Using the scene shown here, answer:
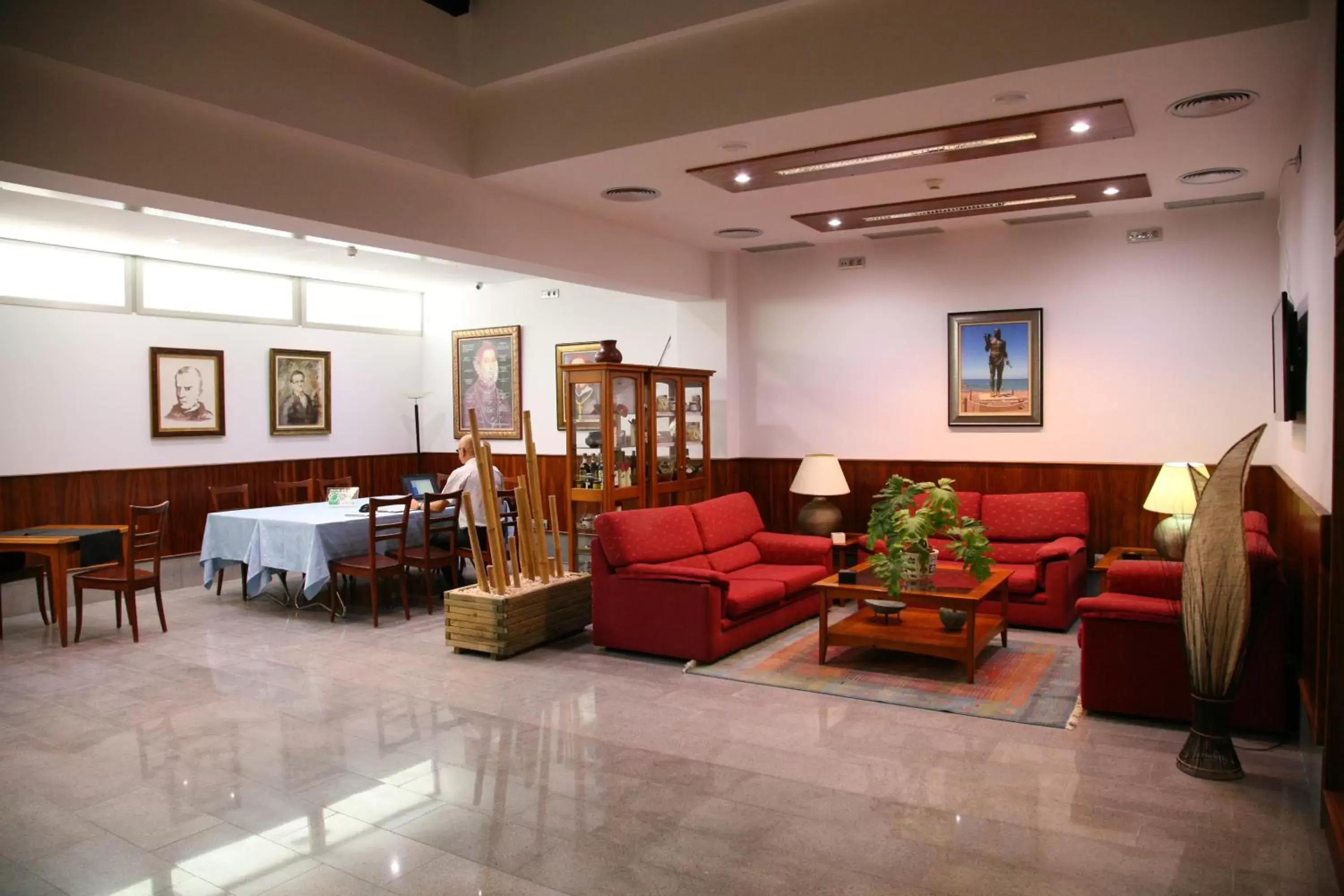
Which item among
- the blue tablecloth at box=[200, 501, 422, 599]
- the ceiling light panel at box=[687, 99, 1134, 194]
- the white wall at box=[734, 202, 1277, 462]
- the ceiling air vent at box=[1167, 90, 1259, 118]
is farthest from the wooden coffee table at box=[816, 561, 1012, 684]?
the blue tablecloth at box=[200, 501, 422, 599]

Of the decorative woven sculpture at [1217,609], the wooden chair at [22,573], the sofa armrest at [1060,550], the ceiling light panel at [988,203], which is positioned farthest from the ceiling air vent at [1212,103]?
the wooden chair at [22,573]

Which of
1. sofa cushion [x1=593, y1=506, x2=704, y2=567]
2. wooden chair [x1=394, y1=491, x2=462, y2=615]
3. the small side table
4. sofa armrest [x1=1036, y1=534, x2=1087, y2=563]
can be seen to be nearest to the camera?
sofa cushion [x1=593, y1=506, x2=704, y2=567]

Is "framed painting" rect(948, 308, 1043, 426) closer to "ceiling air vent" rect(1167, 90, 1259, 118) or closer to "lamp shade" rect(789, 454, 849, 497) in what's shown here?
"lamp shade" rect(789, 454, 849, 497)

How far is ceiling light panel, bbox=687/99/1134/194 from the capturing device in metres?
4.73

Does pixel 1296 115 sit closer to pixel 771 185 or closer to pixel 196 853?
pixel 771 185

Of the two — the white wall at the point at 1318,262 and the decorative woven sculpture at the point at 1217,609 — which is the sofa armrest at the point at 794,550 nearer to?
the white wall at the point at 1318,262

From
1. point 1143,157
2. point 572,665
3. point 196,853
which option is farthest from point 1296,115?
point 196,853

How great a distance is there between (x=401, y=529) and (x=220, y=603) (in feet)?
6.48

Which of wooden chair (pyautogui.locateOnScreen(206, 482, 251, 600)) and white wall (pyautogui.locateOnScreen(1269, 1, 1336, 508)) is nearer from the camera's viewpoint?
white wall (pyautogui.locateOnScreen(1269, 1, 1336, 508))

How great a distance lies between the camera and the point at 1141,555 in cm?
666

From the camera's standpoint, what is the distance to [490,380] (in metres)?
10.8

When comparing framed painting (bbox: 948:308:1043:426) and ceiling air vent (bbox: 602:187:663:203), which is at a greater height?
ceiling air vent (bbox: 602:187:663:203)

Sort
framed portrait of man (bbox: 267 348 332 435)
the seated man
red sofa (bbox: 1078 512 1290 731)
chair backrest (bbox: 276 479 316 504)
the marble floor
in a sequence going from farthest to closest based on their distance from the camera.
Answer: framed portrait of man (bbox: 267 348 332 435), chair backrest (bbox: 276 479 316 504), the seated man, red sofa (bbox: 1078 512 1290 731), the marble floor

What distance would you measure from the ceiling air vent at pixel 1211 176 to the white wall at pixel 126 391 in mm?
8189
